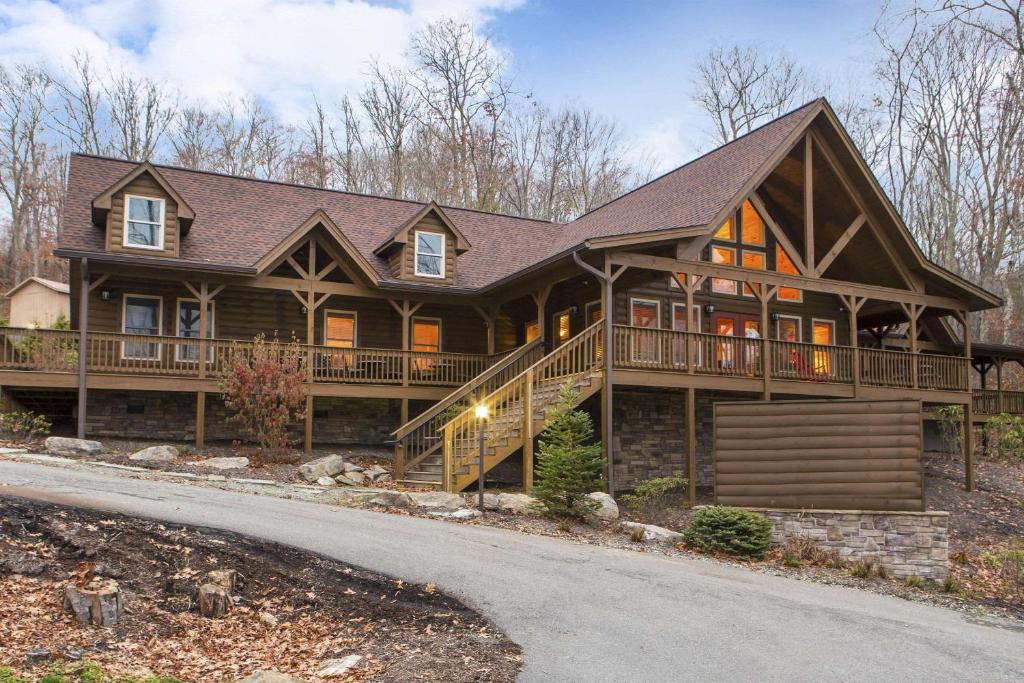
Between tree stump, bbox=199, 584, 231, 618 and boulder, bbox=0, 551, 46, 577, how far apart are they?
5.37ft

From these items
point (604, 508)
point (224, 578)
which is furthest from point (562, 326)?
point (224, 578)

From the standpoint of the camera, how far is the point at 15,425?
691 inches

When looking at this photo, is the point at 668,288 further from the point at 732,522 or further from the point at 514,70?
the point at 514,70

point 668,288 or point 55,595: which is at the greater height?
point 668,288

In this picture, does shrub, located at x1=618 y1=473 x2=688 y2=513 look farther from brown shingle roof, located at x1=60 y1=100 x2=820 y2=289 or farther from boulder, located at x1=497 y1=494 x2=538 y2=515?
brown shingle roof, located at x1=60 y1=100 x2=820 y2=289

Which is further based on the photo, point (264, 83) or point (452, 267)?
point (264, 83)

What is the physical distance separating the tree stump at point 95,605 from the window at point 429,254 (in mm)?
15088

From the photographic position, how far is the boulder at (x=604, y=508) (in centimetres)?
1389

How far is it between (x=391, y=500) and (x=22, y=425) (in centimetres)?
919

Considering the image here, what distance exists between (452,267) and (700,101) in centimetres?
2262

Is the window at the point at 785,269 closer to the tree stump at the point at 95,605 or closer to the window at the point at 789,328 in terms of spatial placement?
the window at the point at 789,328

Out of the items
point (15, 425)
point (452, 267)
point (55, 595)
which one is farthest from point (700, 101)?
point (55, 595)

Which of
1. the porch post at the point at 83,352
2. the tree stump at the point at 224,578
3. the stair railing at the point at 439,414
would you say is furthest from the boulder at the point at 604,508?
the porch post at the point at 83,352

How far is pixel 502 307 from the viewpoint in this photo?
933 inches
